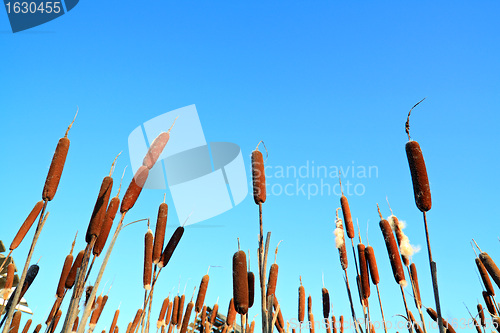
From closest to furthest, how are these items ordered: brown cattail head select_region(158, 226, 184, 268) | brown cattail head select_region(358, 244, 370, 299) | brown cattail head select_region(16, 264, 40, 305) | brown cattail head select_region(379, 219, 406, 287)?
brown cattail head select_region(16, 264, 40, 305)
brown cattail head select_region(158, 226, 184, 268)
brown cattail head select_region(379, 219, 406, 287)
brown cattail head select_region(358, 244, 370, 299)

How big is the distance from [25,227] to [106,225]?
1512 mm

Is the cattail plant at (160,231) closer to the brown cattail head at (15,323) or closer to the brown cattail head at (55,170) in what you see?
the brown cattail head at (55,170)

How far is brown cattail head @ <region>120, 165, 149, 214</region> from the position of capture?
2.85 metres

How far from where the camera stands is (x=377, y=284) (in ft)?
14.5

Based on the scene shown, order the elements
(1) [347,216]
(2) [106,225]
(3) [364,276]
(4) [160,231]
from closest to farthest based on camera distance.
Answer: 1. (2) [106,225]
2. (4) [160,231]
3. (3) [364,276]
4. (1) [347,216]

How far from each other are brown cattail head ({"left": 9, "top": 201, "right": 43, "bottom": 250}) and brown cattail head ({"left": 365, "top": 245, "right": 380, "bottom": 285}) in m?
3.69

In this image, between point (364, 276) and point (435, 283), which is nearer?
point (435, 283)

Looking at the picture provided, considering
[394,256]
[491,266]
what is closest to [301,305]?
[394,256]

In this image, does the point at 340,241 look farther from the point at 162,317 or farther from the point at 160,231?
the point at 162,317

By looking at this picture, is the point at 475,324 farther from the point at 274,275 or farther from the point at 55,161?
the point at 55,161

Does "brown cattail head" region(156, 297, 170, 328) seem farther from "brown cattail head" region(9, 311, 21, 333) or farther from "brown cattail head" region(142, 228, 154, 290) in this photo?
"brown cattail head" region(142, 228, 154, 290)

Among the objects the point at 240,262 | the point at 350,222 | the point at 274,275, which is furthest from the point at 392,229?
the point at 240,262

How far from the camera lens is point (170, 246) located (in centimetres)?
378

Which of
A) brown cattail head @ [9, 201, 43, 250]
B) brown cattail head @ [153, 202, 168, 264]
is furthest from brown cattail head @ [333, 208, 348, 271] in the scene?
brown cattail head @ [9, 201, 43, 250]
